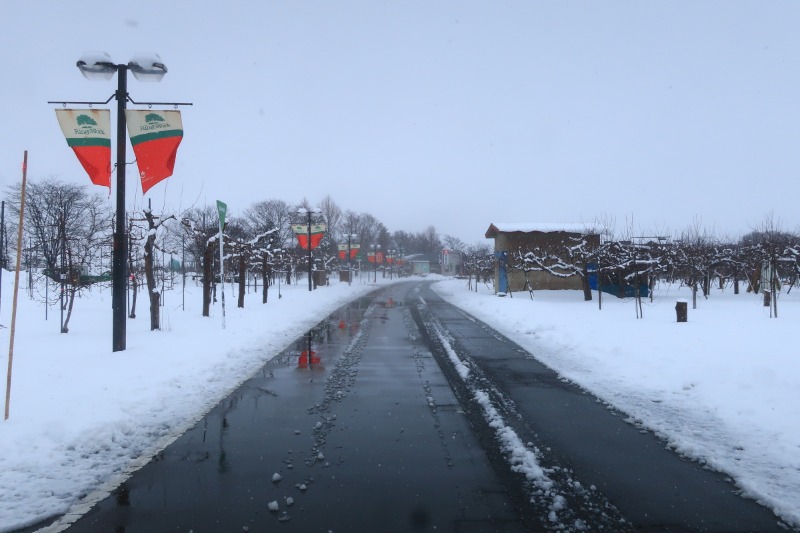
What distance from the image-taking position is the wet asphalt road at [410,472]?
3.76m

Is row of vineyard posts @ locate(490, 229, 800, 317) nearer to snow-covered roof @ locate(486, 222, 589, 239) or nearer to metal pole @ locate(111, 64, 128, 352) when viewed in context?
snow-covered roof @ locate(486, 222, 589, 239)

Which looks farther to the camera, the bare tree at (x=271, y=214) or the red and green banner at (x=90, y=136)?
the bare tree at (x=271, y=214)

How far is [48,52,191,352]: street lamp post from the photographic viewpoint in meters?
9.47

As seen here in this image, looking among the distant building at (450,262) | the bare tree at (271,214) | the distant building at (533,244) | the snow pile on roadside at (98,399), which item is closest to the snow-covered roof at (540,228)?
the distant building at (533,244)

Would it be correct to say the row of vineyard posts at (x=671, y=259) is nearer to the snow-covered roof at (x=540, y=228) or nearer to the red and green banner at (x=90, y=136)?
the snow-covered roof at (x=540, y=228)

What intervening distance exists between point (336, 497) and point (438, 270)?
13859 cm

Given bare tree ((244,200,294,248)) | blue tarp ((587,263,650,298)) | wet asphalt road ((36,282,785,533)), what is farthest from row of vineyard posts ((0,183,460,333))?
blue tarp ((587,263,650,298))

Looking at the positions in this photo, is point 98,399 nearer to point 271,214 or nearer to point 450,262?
point 271,214

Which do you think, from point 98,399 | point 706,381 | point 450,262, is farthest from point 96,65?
point 450,262

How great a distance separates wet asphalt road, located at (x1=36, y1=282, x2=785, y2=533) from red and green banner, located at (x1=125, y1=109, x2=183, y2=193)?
4768mm

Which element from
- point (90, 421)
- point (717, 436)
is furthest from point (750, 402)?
point (90, 421)

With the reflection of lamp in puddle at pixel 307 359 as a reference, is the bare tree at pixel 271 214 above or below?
above

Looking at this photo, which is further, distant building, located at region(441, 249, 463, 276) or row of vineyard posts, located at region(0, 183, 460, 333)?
distant building, located at region(441, 249, 463, 276)

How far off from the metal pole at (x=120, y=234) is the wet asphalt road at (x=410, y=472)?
12.8 ft
